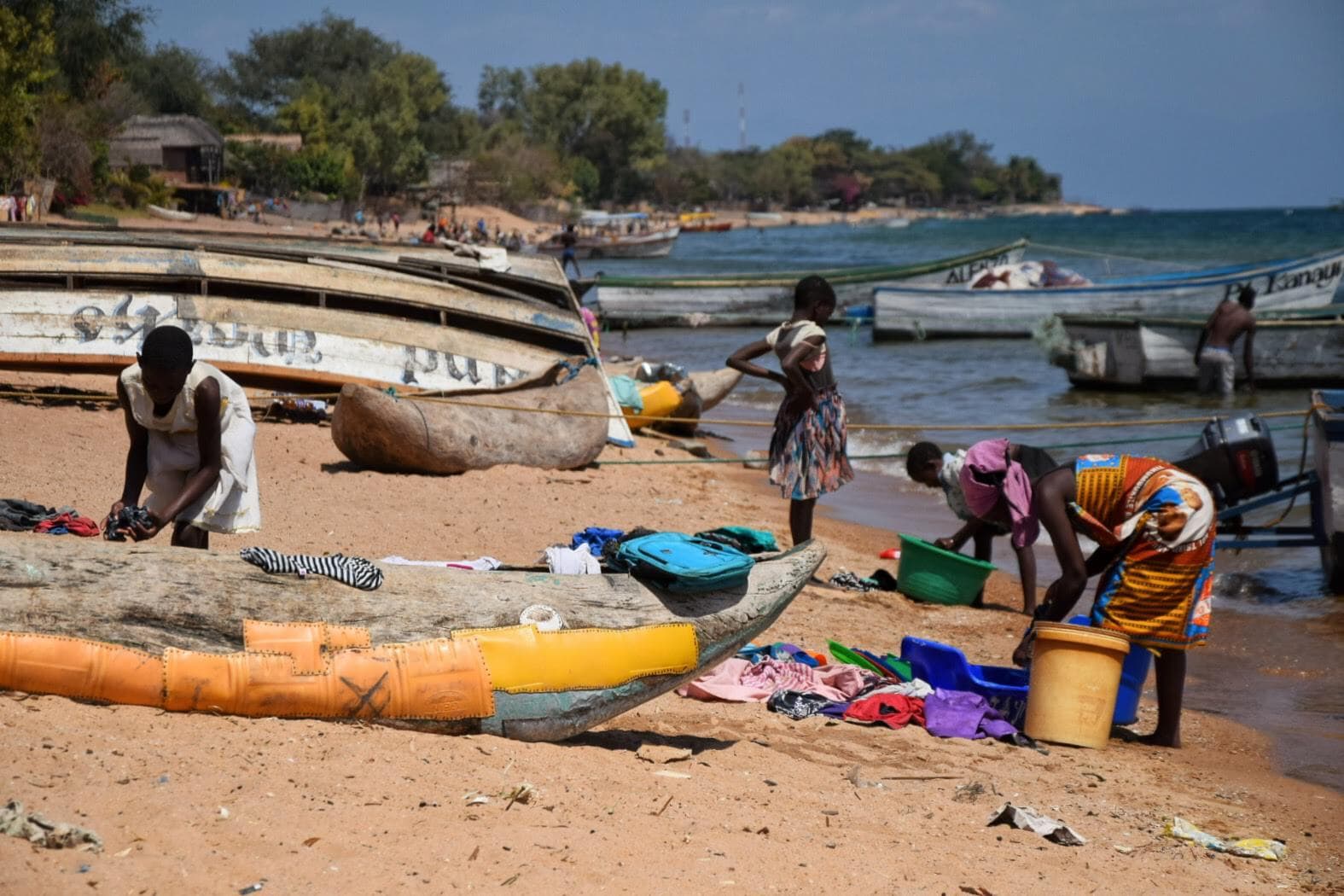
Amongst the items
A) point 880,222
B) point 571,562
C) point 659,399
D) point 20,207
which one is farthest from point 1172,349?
point 880,222

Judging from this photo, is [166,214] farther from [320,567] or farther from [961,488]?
[320,567]

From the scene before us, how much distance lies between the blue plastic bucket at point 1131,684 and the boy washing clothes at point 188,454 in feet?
11.0

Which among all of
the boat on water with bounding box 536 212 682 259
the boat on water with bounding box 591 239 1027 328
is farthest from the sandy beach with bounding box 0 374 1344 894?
the boat on water with bounding box 536 212 682 259

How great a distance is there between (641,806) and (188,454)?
7.13 feet

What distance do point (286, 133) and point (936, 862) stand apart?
69.7 meters

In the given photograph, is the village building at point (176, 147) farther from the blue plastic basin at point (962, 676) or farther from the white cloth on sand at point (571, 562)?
the blue plastic basin at point (962, 676)

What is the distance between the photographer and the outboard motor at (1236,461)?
7.75 metres

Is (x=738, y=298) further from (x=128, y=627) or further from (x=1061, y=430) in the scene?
(x=128, y=627)

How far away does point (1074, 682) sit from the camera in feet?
16.9

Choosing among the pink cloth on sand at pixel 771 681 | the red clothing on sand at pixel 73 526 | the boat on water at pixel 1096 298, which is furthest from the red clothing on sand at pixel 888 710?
the boat on water at pixel 1096 298

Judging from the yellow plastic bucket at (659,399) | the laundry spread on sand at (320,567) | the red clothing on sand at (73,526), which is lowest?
the yellow plastic bucket at (659,399)

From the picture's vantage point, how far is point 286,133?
68062 millimetres

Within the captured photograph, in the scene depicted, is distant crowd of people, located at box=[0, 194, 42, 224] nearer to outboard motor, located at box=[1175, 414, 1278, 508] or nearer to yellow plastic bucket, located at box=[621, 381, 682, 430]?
yellow plastic bucket, located at box=[621, 381, 682, 430]

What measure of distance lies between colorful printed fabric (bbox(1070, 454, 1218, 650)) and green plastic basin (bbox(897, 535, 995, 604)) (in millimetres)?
2294
